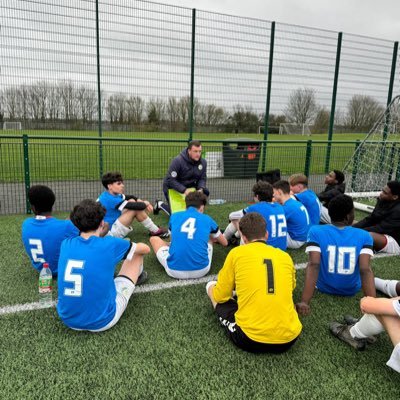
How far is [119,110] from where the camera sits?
9.02m

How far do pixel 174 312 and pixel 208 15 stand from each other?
8507 mm

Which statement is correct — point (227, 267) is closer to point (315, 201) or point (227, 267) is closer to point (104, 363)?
point (104, 363)

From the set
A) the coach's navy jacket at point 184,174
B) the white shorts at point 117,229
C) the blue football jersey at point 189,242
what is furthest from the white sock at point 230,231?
the white shorts at point 117,229

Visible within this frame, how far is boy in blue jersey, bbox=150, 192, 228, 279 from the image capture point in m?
3.76

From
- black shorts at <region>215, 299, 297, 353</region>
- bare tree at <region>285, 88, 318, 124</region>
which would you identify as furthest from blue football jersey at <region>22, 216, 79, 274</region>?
bare tree at <region>285, 88, 318, 124</region>

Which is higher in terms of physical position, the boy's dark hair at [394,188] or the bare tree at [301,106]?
the bare tree at [301,106]

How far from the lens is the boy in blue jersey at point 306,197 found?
5.48m

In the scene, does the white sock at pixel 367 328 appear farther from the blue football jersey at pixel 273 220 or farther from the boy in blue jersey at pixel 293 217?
the boy in blue jersey at pixel 293 217

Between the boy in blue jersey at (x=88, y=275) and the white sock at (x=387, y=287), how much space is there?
273 cm

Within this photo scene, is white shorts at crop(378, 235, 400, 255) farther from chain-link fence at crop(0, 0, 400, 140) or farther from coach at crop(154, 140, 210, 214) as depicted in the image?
chain-link fence at crop(0, 0, 400, 140)

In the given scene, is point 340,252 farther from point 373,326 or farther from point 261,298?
point 261,298

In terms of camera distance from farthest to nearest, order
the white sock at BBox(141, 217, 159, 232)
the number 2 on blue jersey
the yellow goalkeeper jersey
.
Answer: the white sock at BBox(141, 217, 159, 232)
the number 2 on blue jersey
the yellow goalkeeper jersey

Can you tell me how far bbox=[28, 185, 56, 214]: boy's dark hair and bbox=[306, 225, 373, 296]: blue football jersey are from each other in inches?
107

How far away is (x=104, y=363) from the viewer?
8.29 ft
